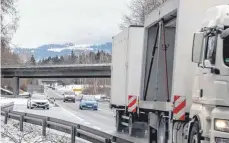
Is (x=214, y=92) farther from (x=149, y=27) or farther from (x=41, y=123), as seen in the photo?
(x=41, y=123)

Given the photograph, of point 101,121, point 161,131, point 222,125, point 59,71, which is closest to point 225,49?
point 222,125

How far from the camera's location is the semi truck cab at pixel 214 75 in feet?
27.2

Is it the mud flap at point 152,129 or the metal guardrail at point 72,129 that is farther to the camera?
the mud flap at point 152,129

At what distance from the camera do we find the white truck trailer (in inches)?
331

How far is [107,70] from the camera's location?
89500mm

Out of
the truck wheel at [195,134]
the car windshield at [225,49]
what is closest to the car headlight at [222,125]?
the truck wheel at [195,134]

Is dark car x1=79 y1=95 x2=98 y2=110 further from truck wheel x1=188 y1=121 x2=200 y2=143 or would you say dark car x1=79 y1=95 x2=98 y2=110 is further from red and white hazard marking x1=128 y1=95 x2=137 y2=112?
truck wheel x1=188 y1=121 x2=200 y2=143

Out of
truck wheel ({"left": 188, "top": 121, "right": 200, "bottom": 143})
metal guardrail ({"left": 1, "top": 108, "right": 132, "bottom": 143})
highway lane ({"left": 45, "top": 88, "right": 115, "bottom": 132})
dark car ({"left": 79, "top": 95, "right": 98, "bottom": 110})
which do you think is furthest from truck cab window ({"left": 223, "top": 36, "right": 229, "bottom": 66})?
dark car ({"left": 79, "top": 95, "right": 98, "bottom": 110})

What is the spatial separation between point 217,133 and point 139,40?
1056 cm

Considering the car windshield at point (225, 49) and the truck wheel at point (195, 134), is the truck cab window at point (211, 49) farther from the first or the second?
the truck wheel at point (195, 134)

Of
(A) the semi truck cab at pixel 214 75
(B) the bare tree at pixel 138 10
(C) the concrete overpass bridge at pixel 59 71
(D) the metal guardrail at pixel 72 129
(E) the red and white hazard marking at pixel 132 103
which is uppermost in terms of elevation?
(B) the bare tree at pixel 138 10

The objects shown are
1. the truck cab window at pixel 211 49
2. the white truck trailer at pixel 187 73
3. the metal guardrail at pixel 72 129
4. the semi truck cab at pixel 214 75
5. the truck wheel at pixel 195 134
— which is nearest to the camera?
the semi truck cab at pixel 214 75

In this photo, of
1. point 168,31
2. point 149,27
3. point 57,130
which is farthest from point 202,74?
point 57,130

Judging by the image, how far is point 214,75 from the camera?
Result: 339 inches
